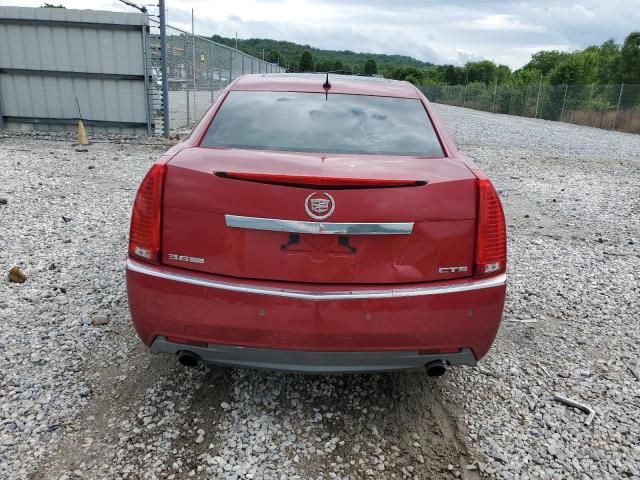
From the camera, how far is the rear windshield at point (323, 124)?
270 centimetres

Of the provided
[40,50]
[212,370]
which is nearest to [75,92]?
[40,50]

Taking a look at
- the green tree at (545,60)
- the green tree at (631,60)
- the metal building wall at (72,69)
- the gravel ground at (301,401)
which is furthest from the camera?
the green tree at (545,60)

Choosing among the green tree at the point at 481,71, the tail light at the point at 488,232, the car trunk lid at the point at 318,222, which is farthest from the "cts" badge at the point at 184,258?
the green tree at the point at 481,71

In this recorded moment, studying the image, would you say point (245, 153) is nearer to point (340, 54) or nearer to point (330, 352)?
point (330, 352)

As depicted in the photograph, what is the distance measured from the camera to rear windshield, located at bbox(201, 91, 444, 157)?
270cm

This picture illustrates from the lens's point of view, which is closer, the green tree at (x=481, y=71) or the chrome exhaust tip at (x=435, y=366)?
the chrome exhaust tip at (x=435, y=366)

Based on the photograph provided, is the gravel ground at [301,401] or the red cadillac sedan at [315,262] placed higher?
the red cadillac sedan at [315,262]

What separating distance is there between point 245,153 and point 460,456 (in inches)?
71.0

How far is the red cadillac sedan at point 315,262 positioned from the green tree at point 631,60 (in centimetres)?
4000

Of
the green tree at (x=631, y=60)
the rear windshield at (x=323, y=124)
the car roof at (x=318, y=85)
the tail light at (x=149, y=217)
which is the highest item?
the green tree at (x=631, y=60)

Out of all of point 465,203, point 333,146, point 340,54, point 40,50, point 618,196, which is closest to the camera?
point 465,203

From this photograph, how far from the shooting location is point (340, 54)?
469 feet

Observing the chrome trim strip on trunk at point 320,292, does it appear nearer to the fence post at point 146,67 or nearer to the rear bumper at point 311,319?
the rear bumper at point 311,319

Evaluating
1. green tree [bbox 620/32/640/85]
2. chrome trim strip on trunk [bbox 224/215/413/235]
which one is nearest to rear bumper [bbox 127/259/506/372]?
chrome trim strip on trunk [bbox 224/215/413/235]
